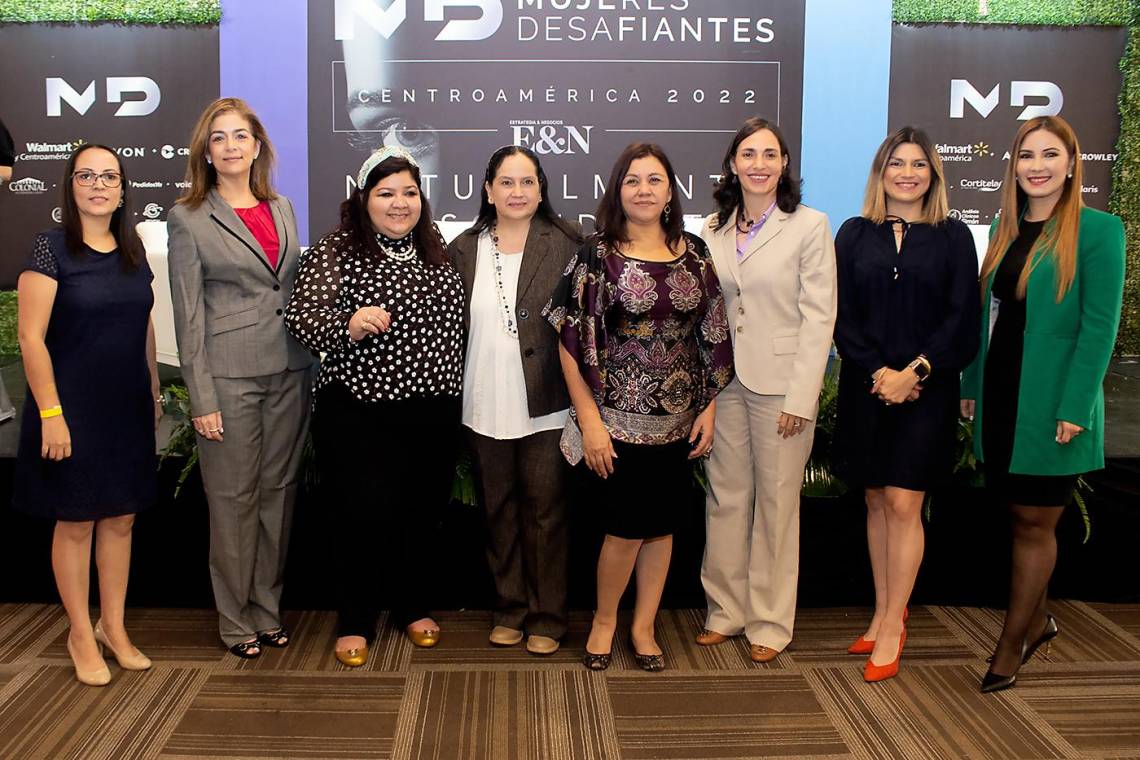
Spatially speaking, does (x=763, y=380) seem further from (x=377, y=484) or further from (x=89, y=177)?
(x=89, y=177)

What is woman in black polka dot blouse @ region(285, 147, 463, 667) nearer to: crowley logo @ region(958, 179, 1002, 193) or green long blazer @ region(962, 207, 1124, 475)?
green long blazer @ region(962, 207, 1124, 475)

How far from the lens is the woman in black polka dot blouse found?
2785 mm

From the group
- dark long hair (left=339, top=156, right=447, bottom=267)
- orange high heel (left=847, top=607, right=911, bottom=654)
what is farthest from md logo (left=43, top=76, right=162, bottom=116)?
orange high heel (left=847, top=607, right=911, bottom=654)

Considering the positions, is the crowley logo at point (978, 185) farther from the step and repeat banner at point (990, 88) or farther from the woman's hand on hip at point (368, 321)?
the woman's hand on hip at point (368, 321)

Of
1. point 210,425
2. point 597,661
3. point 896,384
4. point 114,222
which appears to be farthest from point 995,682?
point 114,222

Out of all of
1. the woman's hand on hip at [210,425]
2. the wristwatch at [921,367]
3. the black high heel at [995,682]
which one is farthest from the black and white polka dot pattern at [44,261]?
the black high heel at [995,682]

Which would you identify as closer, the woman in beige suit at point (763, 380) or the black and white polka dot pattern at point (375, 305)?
the black and white polka dot pattern at point (375, 305)

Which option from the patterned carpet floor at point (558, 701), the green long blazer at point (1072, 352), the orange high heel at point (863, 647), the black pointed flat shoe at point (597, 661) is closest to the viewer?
the patterned carpet floor at point (558, 701)

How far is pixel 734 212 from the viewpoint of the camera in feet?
9.96

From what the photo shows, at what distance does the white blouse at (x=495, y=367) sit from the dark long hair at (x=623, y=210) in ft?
0.94

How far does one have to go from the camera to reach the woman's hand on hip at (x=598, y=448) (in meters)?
2.78

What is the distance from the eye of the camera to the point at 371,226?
287 centimetres

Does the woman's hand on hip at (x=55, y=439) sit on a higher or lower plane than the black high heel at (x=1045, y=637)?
higher

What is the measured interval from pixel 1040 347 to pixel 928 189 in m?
0.53
